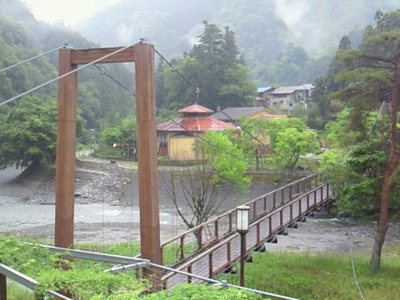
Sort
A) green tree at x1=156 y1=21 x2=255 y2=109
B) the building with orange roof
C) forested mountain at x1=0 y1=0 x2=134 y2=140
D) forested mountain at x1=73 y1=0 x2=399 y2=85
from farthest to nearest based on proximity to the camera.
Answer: forested mountain at x1=73 y1=0 x2=399 y2=85 → green tree at x1=156 y1=21 x2=255 y2=109 → forested mountain at x1=0 y1=0 x2=134 y2=140 → the building with orange roof

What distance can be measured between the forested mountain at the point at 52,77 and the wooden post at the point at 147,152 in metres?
29.9

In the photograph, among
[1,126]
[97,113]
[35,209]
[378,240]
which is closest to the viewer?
[378,240]

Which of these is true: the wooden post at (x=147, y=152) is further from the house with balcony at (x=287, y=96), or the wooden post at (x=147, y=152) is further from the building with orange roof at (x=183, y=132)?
the house with balcony at (x=287, y=96)

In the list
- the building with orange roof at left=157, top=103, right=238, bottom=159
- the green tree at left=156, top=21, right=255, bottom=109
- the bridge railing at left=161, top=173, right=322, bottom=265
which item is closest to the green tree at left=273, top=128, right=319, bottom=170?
the bridge railing at left=161, top=173, right=322, bottom=265

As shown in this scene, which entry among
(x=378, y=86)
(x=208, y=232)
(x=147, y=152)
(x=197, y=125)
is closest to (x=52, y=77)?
(x=197, y=125)

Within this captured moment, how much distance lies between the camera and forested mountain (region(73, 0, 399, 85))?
114000 mm

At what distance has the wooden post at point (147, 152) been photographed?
6742mm

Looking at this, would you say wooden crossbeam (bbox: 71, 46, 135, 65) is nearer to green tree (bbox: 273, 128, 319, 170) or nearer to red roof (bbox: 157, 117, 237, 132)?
green tree (bbox: 273, 128, 319, 170)

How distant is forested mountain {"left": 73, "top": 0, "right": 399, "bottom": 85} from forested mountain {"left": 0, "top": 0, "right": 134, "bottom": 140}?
4793cm

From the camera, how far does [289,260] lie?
12.8 m

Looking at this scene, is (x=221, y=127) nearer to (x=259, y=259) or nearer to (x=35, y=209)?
(x=35, y=209)

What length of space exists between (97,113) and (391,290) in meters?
38.0

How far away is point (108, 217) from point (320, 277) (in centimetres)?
1195

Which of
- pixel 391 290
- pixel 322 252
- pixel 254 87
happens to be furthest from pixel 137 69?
pixel 254 87
